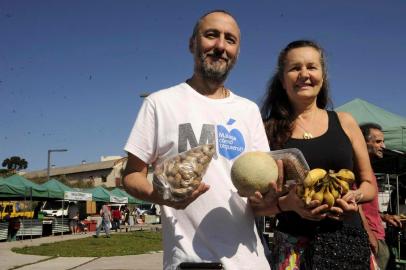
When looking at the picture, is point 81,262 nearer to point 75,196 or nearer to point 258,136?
point 258,136

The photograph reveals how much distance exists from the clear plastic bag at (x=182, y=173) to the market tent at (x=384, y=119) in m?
8.07

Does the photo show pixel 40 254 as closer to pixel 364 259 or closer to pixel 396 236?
pixel 396 236

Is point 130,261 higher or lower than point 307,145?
lower

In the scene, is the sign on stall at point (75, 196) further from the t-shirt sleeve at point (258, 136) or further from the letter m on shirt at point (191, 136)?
the letter m on shirt at point (191, 136)

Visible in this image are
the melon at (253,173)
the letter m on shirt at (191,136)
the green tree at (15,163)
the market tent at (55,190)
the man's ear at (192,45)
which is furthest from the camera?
the green tree at (15,163)

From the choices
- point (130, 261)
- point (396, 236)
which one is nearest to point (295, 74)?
point (396, 236)

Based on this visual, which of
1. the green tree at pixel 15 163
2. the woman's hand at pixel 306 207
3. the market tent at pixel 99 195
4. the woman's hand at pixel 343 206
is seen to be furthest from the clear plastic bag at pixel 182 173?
the green tree at pixel 15 163

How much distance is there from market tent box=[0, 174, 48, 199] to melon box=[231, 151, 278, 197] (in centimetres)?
1915

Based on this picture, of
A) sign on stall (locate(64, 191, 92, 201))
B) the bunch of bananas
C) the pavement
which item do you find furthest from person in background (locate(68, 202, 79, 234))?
the bunch of bananas

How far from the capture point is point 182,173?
2.11 meters

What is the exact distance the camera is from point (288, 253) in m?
2.62

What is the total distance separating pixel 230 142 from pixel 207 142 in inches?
5.5

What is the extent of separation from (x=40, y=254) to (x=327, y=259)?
15.5 metres

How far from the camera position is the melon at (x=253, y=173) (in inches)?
87.7
